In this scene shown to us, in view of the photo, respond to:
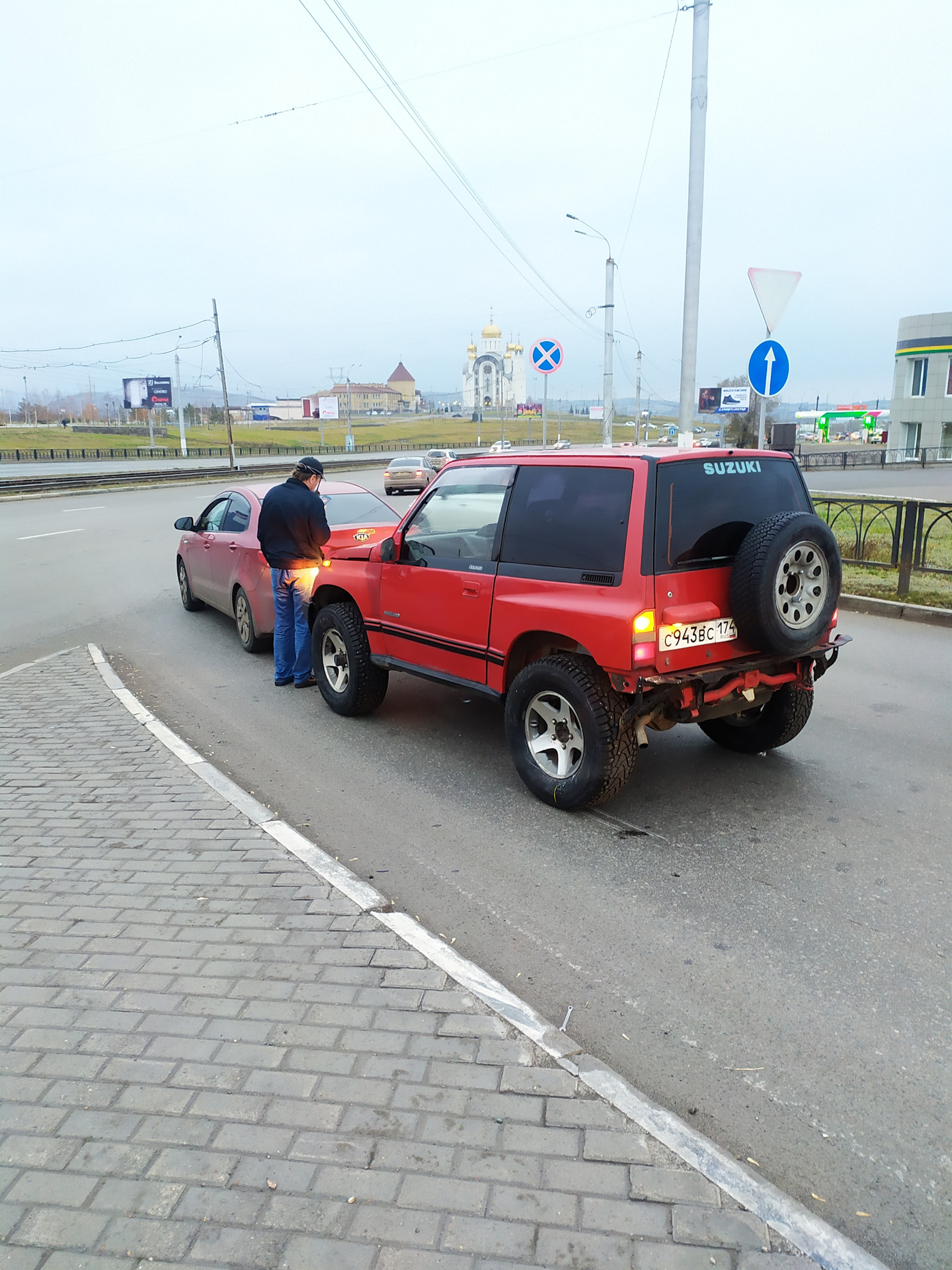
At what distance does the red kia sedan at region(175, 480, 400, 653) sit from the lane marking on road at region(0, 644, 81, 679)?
Result: 4.96 feet

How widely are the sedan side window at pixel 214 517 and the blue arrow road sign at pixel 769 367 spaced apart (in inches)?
229

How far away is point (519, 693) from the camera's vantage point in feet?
15.9

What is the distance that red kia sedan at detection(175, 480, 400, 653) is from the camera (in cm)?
830

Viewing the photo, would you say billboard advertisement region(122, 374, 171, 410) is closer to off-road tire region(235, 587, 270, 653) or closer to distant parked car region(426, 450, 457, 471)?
distant parked car region(426, 450, 457, 471)

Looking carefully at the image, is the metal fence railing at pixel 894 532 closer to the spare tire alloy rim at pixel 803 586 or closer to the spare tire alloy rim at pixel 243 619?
the spare tire alloy rim at pixel 803 586

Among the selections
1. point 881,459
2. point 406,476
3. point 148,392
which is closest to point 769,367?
point 406,476

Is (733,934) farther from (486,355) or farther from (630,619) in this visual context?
(486,355)

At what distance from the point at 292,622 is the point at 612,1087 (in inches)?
216

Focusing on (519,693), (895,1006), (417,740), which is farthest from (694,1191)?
(417,740)

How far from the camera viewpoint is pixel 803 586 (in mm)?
4664

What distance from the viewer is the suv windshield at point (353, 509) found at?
873 centimetres

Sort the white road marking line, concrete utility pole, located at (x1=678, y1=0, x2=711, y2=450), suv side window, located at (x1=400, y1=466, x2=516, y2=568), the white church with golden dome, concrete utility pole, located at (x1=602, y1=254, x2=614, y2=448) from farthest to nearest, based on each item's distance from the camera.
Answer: the white church with golden dome < concrete utility pole, located at (x1=602, y1=254, x2=614, y2=448) < the white road marking line < concrete utility pole, located at (x1=678, y1=0, x2=711, y2=450) < suv side window, located at (x1=400, y1=466, x2=516, y2=568)

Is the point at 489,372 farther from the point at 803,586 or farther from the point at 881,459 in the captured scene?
the point at 803,586

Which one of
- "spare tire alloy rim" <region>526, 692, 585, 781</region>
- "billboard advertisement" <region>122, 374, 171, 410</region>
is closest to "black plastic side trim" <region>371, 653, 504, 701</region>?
"spare tire alloy rim" <region>526, 692, 585, 781</region>
